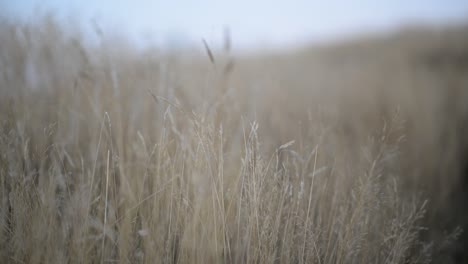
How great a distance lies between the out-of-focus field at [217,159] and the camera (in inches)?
42.4

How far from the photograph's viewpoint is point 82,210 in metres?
1.04

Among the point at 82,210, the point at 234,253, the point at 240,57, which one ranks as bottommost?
the point at 234,253

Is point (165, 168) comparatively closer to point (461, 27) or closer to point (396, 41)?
point (396, 41)

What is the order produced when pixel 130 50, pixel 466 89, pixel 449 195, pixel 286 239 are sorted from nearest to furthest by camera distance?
1. pixel 286 239
2. pixel 449 195
3. pixel 130 50
4. pixel 466 89

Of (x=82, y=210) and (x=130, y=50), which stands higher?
(x=130, y=50)

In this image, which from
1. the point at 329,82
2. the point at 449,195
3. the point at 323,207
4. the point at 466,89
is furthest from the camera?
the point at 329,82

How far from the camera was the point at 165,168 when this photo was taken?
1190 millimetres

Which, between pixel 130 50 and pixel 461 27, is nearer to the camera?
pixel 130 50

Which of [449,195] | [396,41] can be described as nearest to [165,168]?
[449,195]

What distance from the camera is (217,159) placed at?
126 cm

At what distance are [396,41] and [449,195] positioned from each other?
4.96m

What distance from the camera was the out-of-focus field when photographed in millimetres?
1078

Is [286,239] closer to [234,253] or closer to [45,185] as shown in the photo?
[234,253]

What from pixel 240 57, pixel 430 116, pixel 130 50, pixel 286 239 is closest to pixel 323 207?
pixel 286 239
